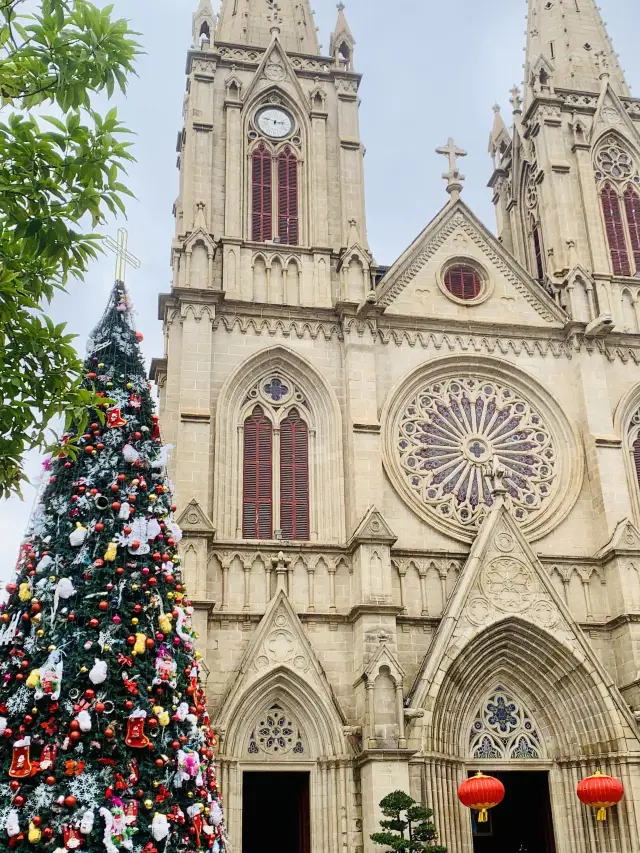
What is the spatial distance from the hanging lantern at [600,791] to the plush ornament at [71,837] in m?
13.0

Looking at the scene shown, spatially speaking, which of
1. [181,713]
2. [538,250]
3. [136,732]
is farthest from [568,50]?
[136,732]

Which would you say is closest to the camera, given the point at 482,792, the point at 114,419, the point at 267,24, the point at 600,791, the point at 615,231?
the point at 114,419

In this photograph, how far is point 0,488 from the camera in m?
8.23

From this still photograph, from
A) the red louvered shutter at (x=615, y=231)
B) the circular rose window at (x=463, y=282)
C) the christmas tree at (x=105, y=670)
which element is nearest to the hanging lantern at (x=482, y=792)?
the christmas tree at (x=105, y=670)

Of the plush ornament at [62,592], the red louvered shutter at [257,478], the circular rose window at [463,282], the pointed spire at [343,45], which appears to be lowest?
the plush ornament at [62,592]

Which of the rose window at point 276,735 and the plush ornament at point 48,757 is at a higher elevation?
the rose window at point 276,735

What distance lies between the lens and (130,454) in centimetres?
1193

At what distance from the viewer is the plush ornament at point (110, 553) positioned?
1112cm

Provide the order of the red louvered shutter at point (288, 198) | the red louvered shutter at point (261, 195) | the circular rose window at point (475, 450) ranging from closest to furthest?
the circular rose window at point (475, 450) < the red louvered shutter at point (261, 195) < the red louvered shutter at point (288, 198)

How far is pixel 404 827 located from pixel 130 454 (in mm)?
10115

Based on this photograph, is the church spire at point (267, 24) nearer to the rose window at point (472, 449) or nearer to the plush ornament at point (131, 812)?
the rose window at point (472, 449)

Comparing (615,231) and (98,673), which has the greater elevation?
(615,231)

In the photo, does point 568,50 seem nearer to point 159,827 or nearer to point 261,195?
point 261,195

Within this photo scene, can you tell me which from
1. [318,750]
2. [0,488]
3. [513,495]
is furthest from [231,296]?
[0,488]
